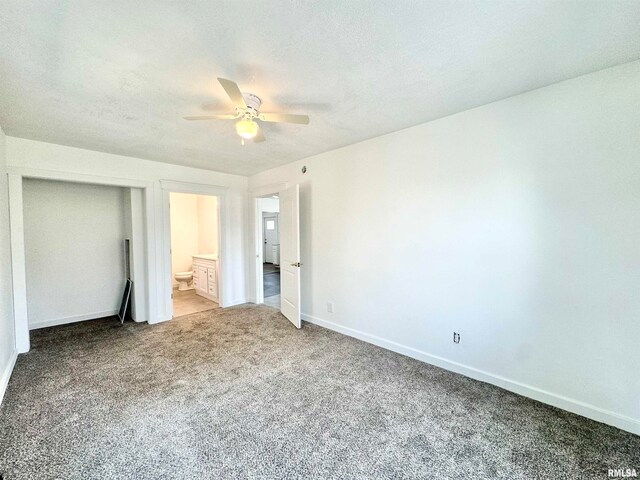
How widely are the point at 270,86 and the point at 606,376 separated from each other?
317 cm

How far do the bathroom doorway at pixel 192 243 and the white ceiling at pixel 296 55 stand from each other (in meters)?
3.57

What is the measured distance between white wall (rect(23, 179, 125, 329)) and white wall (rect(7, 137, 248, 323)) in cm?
90

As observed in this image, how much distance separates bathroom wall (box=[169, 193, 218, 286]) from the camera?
6.35 m

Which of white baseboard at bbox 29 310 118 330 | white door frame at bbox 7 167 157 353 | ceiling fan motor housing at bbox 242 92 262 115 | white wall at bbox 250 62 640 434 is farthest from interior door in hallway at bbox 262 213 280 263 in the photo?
ceiling fan motor housing at bbox 242 92 262 115

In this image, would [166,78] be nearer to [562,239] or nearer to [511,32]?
[511,32]

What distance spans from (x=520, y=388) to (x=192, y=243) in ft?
21.7

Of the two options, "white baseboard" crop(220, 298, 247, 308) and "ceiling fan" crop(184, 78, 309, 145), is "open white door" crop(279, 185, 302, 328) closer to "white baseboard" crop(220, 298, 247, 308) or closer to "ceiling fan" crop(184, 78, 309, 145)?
"white baseboard" crop(220, 298, 247, 308)

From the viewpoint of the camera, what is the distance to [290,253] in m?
4.04

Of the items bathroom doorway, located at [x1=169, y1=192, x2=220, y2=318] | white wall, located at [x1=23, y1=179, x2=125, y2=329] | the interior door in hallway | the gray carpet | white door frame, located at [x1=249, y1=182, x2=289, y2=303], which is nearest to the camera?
the gray carpet

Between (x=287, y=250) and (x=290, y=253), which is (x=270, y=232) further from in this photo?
(x=290, y=253)

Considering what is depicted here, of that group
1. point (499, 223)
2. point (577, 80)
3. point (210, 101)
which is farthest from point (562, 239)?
point (210, 101)

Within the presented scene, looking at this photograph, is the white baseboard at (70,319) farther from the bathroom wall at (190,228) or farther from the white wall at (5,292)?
the bathroom wall at (190,228)

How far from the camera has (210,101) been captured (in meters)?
2.21

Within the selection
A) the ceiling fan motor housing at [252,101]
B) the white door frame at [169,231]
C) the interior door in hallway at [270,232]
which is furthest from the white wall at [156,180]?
the interior door in hallway at [270,232]
